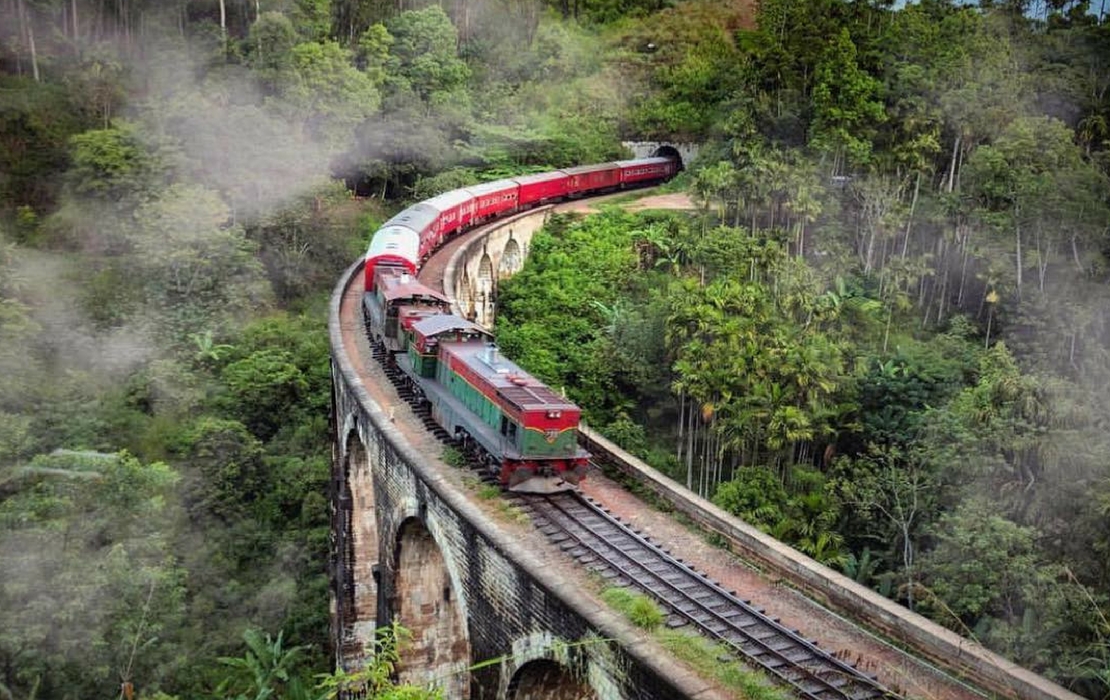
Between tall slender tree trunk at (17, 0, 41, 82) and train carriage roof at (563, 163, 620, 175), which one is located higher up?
tall slender tree trunk at (17, 0, 41, 82)

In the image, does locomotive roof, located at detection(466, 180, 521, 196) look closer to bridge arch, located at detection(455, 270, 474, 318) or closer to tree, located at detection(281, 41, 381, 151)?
bridge arch, located at detection(455, 270, 474, 318)

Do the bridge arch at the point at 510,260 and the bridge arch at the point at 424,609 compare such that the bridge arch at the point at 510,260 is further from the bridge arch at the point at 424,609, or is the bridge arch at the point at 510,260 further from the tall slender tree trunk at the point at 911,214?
the bridge arch at the point at 424,609

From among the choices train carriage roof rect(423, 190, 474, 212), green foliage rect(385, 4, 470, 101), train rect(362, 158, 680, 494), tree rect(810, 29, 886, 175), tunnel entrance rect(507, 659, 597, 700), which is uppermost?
green foliage rect(385, 4, 470, 101)

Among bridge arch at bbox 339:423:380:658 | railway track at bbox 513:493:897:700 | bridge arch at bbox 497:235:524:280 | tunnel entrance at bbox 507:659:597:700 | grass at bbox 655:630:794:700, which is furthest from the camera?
bridge arch at bbox 497:235:524:280

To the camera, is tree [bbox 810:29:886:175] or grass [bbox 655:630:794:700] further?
tree [bbox 810:29:886:175]

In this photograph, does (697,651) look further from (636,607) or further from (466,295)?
(466,295)

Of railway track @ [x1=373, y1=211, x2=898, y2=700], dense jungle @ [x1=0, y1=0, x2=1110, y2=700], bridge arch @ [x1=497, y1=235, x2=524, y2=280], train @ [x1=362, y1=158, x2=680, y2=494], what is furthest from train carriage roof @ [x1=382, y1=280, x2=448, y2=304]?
bridge arch @ [x1=497, y1=235, x2=524, y2=280]

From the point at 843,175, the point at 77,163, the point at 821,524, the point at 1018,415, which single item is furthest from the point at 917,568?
the point at 77,163

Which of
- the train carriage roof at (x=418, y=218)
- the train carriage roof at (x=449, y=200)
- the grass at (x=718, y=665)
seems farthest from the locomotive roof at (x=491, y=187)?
the grass at (x=718, y=665)
